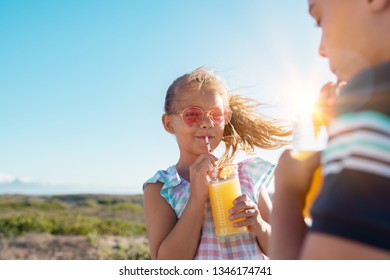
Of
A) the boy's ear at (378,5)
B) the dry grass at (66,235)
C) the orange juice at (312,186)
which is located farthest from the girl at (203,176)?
the dry grass at (66,235)

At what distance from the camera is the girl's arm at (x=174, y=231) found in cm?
266

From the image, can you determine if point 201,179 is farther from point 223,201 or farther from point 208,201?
point 208,201

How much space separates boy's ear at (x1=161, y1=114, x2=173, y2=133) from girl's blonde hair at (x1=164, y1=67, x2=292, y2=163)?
0.04 metres

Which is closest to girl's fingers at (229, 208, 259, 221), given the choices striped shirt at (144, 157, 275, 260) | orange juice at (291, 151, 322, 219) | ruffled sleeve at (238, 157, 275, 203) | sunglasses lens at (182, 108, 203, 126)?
striped shirt at (144, 157, 275, 260)

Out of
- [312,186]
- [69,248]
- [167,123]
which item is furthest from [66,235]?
[312,186]

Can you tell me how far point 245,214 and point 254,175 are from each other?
619mm

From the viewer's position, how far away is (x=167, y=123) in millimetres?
3311

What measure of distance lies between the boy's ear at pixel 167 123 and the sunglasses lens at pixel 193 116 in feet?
0.92

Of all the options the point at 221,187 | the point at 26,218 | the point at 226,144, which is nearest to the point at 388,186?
the point at 221,187

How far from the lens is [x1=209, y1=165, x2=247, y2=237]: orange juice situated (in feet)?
8.54

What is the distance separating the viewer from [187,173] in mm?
3139

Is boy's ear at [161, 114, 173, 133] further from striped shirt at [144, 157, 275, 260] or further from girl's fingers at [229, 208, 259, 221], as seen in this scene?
girl's fingers at [229, 208, 259, 221]

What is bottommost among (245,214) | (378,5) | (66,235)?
(66,235)
